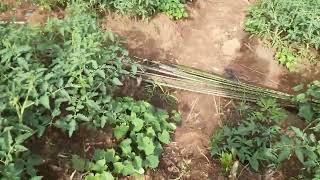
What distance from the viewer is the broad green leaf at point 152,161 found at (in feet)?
12.5

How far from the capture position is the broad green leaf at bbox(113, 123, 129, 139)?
3.81 m

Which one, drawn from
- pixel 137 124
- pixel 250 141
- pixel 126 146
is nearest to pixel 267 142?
pixel 250 141

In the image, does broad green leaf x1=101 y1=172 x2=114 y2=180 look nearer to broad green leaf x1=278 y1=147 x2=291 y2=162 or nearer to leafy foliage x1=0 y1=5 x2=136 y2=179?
leafy foliage x1=0 y1=5 x2=136 y2=179

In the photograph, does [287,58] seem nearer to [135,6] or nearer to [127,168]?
[135,6]

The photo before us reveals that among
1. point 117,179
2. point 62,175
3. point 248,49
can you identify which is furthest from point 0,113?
point 248,49

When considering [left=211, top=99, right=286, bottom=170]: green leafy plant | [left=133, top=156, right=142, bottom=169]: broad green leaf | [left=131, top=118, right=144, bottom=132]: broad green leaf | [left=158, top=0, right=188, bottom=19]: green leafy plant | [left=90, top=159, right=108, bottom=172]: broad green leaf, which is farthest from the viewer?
[left=158, top=0, right=188, bottom=19]: green leafy plant

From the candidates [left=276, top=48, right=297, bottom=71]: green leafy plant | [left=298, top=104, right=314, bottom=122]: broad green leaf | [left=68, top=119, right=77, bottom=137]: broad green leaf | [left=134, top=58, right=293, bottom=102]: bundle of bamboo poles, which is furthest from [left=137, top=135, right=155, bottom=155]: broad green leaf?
[left=276, top=48, right=297, bottom=71]: green leafy plant

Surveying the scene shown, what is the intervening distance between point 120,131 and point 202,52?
7.78ft

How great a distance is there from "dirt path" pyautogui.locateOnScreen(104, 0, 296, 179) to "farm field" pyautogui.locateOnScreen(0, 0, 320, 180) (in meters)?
0.02

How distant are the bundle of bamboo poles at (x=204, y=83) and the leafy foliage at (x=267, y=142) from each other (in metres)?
0.35

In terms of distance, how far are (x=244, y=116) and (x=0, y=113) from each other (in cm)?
286

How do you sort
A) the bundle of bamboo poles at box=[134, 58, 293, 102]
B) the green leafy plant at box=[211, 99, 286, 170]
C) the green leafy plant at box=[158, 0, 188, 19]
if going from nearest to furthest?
1. the green leafy plant at box=[211, 99, 286, 170]
2. the bundle of bamboo poles at box=[134, 58, 293, 102]
3. the green leafy plant at box=[158, 0, 188, 19]

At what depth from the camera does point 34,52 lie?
374 centimetres

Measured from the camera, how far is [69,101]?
349cm
